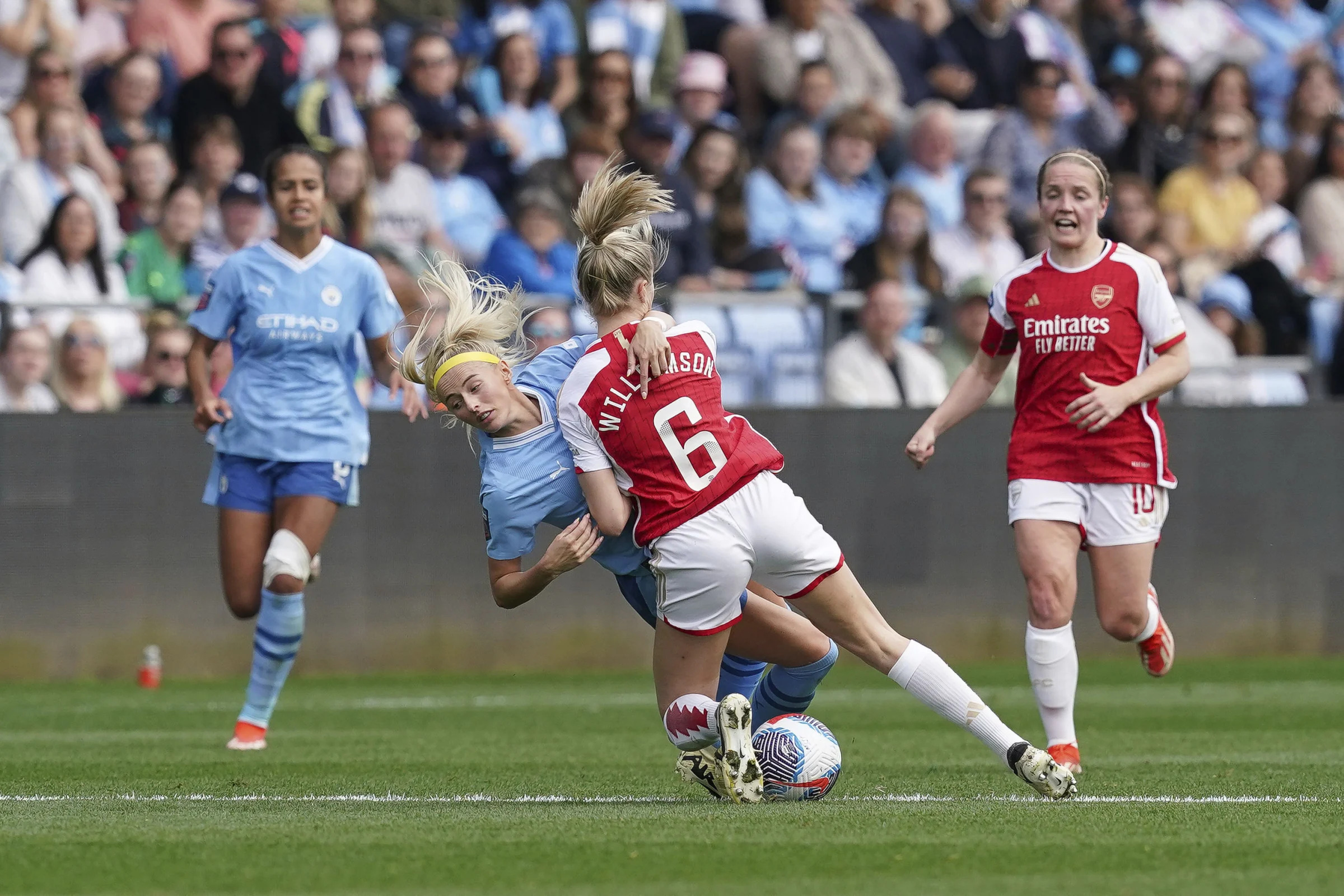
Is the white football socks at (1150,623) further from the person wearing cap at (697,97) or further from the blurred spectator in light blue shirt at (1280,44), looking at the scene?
the blurred spectator in light blue shirt at (1280,44)

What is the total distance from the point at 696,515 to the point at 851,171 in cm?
933

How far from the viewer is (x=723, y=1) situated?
16.8 m

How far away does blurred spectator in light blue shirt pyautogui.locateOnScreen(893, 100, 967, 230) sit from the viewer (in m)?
15.3

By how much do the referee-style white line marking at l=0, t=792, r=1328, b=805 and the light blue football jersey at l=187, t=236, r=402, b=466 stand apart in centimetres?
226

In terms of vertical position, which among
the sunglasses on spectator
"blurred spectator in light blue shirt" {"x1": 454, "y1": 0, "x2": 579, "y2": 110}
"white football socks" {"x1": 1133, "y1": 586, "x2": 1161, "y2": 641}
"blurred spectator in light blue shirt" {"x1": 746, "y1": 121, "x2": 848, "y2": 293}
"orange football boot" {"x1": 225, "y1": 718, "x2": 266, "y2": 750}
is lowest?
"orange football boot" {"x1": 225, "y1": 718, "x2": 266, "y2": 750}

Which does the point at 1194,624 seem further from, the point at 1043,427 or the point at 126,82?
the point at 126,82

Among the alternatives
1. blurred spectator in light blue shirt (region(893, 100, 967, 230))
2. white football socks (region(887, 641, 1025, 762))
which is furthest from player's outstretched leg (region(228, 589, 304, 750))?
blurred spectator in light blue shirt (region(893, 100, 967, 230))

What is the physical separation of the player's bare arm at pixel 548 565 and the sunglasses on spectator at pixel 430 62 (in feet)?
29.1

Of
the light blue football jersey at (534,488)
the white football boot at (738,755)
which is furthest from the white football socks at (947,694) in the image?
the light blue football jersey at (534,488)

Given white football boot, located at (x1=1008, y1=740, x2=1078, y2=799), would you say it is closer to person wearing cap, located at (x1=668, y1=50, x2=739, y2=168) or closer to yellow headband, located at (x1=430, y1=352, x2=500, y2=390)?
yellow headband, located at (x1=430, y1=352, x2=500, y2=390)

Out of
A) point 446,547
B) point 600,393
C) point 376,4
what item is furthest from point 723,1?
point 600,393

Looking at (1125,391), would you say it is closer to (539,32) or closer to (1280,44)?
(539,32)

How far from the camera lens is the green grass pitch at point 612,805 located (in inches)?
184

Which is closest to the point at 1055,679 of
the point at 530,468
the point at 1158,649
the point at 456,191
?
the point at 1158,649
